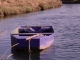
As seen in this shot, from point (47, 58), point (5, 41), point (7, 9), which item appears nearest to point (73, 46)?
point (47, 58)

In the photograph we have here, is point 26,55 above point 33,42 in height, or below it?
below

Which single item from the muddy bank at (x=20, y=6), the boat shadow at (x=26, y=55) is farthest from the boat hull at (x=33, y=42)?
the muddy bank at (x=20, y=6)

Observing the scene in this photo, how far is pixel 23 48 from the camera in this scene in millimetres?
14617

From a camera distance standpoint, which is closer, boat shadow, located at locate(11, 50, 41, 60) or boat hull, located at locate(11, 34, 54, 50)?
boat shadow, located at locate(11, 50, 41, 60)

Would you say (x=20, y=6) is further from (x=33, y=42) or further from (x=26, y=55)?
(x=26, y=55)

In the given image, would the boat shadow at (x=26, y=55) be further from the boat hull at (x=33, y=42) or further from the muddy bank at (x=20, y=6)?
the muddy bank at (x=20, y=6)

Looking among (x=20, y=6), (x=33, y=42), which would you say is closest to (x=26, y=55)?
(x=33, y=42)

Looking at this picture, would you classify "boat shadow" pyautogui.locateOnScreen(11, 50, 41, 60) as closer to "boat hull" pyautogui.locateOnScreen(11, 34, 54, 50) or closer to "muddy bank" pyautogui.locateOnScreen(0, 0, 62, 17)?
"boat hull" pyautogui.locateOnScreen(11, 34, 54, 50)

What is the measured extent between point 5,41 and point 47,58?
5418mm

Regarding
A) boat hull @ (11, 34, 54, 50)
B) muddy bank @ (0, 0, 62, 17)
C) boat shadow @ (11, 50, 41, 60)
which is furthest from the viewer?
muddy bank @ (0, 0, 62, 17)

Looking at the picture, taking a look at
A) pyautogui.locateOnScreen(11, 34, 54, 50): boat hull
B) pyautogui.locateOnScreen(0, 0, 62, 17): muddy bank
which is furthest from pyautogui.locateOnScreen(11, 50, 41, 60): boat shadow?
pyautogui.locateOnScreen(0, 0, 62, 17): muddy bank

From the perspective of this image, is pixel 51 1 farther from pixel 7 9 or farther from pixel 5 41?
pixel 5 41

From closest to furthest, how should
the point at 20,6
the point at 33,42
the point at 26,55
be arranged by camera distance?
the point at 26,55
the point at 33,42
the point at 20,6

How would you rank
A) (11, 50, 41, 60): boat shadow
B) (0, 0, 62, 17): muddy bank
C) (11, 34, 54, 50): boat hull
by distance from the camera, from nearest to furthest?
(11, 50, 41, 60): boat shadow
(11, 34, 54, 50): boat hull
(0, 0, 62, 17): muddy bank
